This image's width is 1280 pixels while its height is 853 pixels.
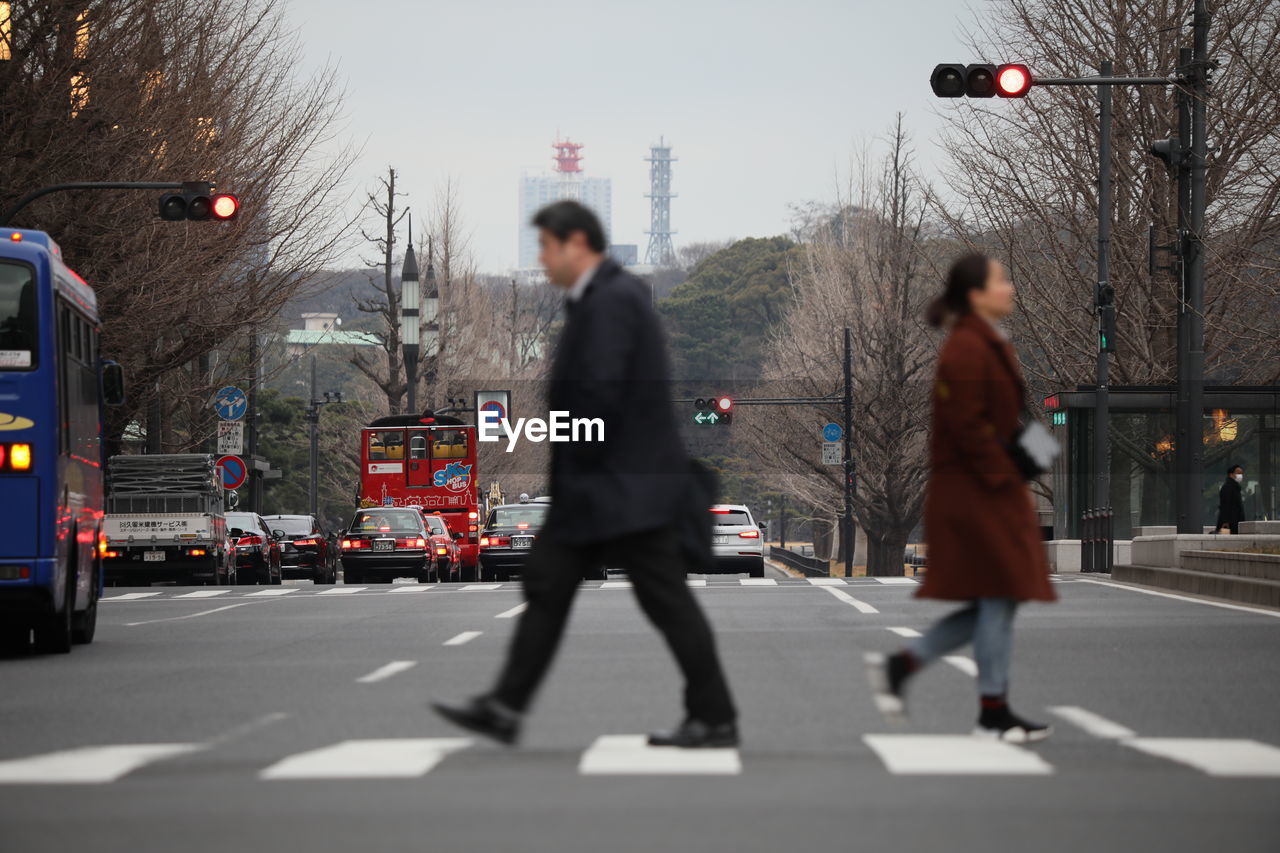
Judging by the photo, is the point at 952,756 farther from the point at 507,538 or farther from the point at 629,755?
the point at 507,538

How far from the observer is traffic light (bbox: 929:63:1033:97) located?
19875 millimetres

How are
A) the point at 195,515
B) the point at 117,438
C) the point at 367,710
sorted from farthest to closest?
the point at 117,438 < the point at 195,515 < the point at 367,710

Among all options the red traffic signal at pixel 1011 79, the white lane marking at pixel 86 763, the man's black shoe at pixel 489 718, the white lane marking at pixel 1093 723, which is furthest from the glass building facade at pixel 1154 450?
the man's black shoe at pixel 489 718

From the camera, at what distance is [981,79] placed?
19906 millimetres

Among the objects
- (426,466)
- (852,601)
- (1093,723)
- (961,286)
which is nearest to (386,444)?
(426,466)

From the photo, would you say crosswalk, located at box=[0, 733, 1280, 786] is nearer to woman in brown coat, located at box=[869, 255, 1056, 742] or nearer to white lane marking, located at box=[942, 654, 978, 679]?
woman in brown coat, located at box=[869, 255, 1056, 742]

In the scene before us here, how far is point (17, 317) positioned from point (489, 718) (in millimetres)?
8526

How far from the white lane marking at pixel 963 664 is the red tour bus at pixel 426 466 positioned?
35.5 meters

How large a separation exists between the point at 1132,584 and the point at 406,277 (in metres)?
38.3

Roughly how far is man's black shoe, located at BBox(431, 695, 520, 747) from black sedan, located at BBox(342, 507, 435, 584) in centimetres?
2934

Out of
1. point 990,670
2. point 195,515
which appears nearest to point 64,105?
point 195,515

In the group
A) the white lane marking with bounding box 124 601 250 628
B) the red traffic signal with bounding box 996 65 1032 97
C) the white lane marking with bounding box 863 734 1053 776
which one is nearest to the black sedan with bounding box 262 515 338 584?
the white lane marking with bounding box 124 601 250 628

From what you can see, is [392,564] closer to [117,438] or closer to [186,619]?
[117,438]

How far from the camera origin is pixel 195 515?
3638 centimetres
